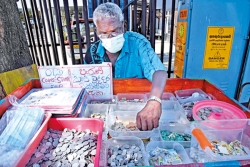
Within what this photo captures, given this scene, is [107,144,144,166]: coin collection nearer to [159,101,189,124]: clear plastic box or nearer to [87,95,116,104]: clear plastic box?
[159,101,189,124]: clear plastic box

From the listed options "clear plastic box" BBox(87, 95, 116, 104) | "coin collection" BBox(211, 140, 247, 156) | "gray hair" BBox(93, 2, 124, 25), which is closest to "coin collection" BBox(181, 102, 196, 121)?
"coin collection" BBox(211, 140, 247, 156)

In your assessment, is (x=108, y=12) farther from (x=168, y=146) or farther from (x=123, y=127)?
(x=168, y=146)

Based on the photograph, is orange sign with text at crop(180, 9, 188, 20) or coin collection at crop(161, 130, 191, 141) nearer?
coin collection at crop(161, 130, 191, 141)

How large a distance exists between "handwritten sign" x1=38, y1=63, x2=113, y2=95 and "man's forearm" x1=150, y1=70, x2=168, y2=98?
15.7 inches

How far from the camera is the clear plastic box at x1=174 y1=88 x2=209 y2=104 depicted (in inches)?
60.0

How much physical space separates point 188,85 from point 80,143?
1.12 m

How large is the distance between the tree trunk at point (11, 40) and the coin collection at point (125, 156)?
4.56ft

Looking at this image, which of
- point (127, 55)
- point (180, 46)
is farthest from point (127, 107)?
point (180, 46)

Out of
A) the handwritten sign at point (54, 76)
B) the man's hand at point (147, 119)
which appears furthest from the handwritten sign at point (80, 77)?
the man's hand at point (147, 119)

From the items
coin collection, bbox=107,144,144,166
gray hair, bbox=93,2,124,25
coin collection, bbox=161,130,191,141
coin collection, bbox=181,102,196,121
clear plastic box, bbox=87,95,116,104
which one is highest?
gray hair, bbox=93,2,124,25

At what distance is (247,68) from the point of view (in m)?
2.56

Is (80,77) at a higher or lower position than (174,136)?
higher

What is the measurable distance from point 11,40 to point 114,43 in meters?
1.16

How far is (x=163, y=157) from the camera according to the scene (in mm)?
986
